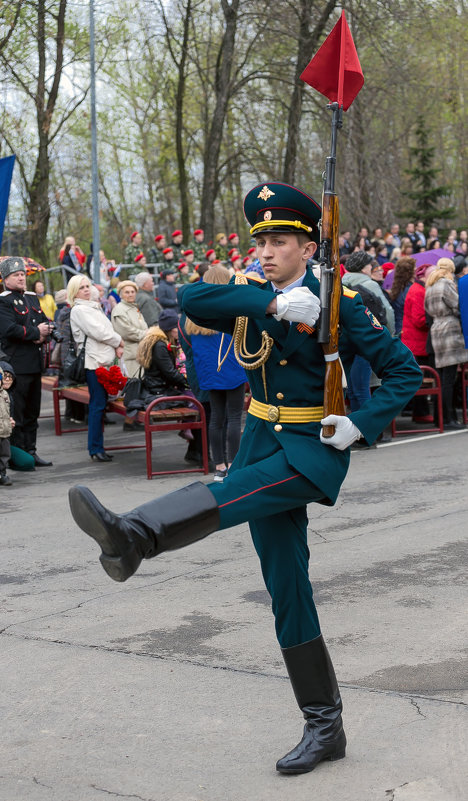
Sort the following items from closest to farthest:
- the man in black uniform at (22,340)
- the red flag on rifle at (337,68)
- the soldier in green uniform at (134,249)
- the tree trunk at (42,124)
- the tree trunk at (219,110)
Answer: the red flag on rifle at (337,68), the man in black uniform at (22,340), the soldier in green uniform at (134,249), the tree trunk at (42,124), the tree trunk at (219,110)

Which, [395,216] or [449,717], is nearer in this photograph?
[449,717]

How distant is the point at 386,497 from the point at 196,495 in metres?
5.45

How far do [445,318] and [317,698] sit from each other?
9220mm

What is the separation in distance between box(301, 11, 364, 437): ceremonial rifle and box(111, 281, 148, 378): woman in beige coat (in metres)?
8.70

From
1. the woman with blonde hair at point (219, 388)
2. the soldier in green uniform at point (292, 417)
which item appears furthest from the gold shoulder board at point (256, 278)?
the woman with blonde hair at point (219, 388)

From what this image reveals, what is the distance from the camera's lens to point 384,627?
17.3 feet

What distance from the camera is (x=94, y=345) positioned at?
11.2 m

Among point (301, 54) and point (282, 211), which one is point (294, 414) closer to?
point (282, 211)

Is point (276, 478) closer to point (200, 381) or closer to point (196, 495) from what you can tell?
point (196, 495)

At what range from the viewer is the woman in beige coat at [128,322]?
1266 centimetres

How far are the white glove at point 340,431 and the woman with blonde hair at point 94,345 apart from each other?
7755mm

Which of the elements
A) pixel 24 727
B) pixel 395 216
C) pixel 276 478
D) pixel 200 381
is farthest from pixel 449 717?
pixel 395 216

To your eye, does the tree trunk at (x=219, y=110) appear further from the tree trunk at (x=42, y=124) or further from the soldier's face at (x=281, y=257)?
the soldier's face at (x=281, y=257)

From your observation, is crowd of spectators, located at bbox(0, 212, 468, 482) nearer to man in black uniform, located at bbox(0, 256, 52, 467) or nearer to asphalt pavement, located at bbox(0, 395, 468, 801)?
man in black uniform, located at bbox(0, 256, 52, 467)
